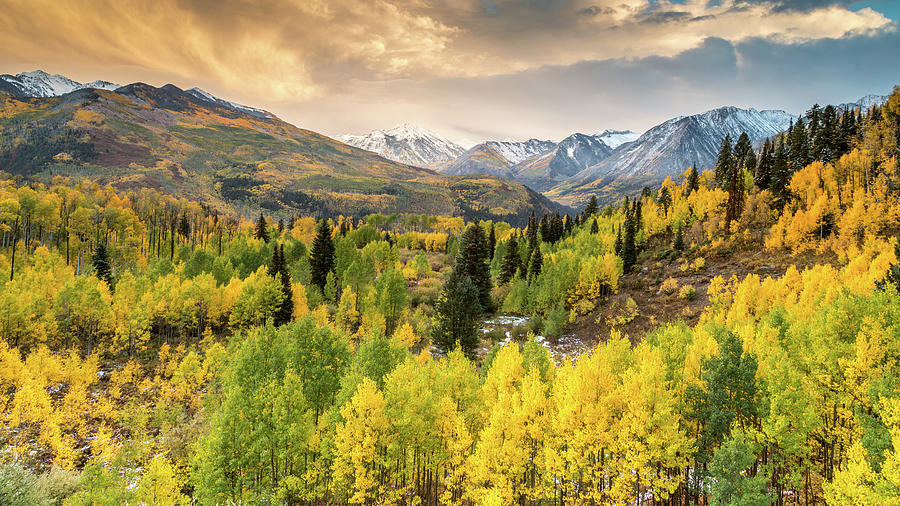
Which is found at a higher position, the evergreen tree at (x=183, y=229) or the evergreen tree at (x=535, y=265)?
the evergreen tree at (x=183, y=229)

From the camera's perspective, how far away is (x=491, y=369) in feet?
106

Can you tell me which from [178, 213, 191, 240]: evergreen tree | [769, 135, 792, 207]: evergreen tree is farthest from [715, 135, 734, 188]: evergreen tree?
[178, 213, 191, 240]: evergreen tree

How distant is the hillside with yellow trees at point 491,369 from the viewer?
23.7m

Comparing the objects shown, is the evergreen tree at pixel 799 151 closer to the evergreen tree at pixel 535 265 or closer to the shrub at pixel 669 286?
the shrub at pixel 669 286

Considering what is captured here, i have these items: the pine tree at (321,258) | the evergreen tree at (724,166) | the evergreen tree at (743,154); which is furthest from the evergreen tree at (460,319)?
the evergreen tree at (743,154)

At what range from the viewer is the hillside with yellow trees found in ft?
77.8

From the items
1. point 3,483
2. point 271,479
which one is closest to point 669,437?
point 271,479

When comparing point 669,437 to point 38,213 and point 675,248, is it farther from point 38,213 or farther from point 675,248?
point 38,213

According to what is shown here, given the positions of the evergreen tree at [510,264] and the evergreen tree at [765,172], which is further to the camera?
the evergreen tree at [510,264]

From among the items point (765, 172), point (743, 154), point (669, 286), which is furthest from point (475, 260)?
point (743, 154)

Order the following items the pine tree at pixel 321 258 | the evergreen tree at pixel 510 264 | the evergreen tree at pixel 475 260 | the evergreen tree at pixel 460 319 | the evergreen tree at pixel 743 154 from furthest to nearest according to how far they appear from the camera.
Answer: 1. the evergreen tree at pixel 743 154
2. the evergreen tree at pixel 510 264
3. the pine tree at pixel 321 258
4. the evergreen tree at pixel 475 260
5. the evergreen tree at pixel 460 319

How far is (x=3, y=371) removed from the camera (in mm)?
38125

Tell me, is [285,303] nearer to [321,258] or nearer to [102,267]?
[321,258]

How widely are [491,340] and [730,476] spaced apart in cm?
4346
